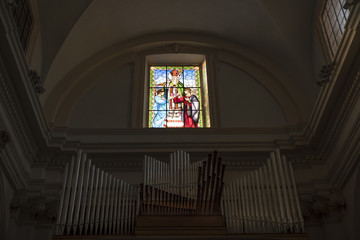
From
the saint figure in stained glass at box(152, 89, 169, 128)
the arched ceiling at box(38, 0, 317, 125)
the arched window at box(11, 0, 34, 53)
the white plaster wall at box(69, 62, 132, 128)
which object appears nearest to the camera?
the arched window at box(11, 0, 34, 53)

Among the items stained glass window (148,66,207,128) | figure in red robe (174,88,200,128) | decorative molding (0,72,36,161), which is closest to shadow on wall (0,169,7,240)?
decorative molding (0,72,36,161)

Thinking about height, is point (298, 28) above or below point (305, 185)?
above

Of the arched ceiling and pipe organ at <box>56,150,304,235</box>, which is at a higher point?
the arched ceiling

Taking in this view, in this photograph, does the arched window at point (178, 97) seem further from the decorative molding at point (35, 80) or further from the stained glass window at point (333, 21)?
the stained glass window at point (333, 21)

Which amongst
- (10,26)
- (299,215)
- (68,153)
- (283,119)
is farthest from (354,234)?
(10,26)

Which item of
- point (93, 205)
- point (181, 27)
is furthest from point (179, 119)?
point (93, 205)

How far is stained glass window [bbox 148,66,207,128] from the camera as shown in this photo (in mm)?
11977

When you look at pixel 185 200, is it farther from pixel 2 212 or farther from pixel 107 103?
pixel 107 103

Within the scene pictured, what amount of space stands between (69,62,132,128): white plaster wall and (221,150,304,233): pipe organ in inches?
143

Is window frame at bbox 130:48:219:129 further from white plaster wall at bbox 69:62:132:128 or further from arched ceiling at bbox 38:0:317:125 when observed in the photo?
arched ceiling at bbox 38:0:317:125

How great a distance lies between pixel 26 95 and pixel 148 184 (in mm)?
2730

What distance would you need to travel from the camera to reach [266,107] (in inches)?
465

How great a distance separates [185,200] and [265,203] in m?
1.36

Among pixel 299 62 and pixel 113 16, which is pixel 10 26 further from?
pixel 299 62
